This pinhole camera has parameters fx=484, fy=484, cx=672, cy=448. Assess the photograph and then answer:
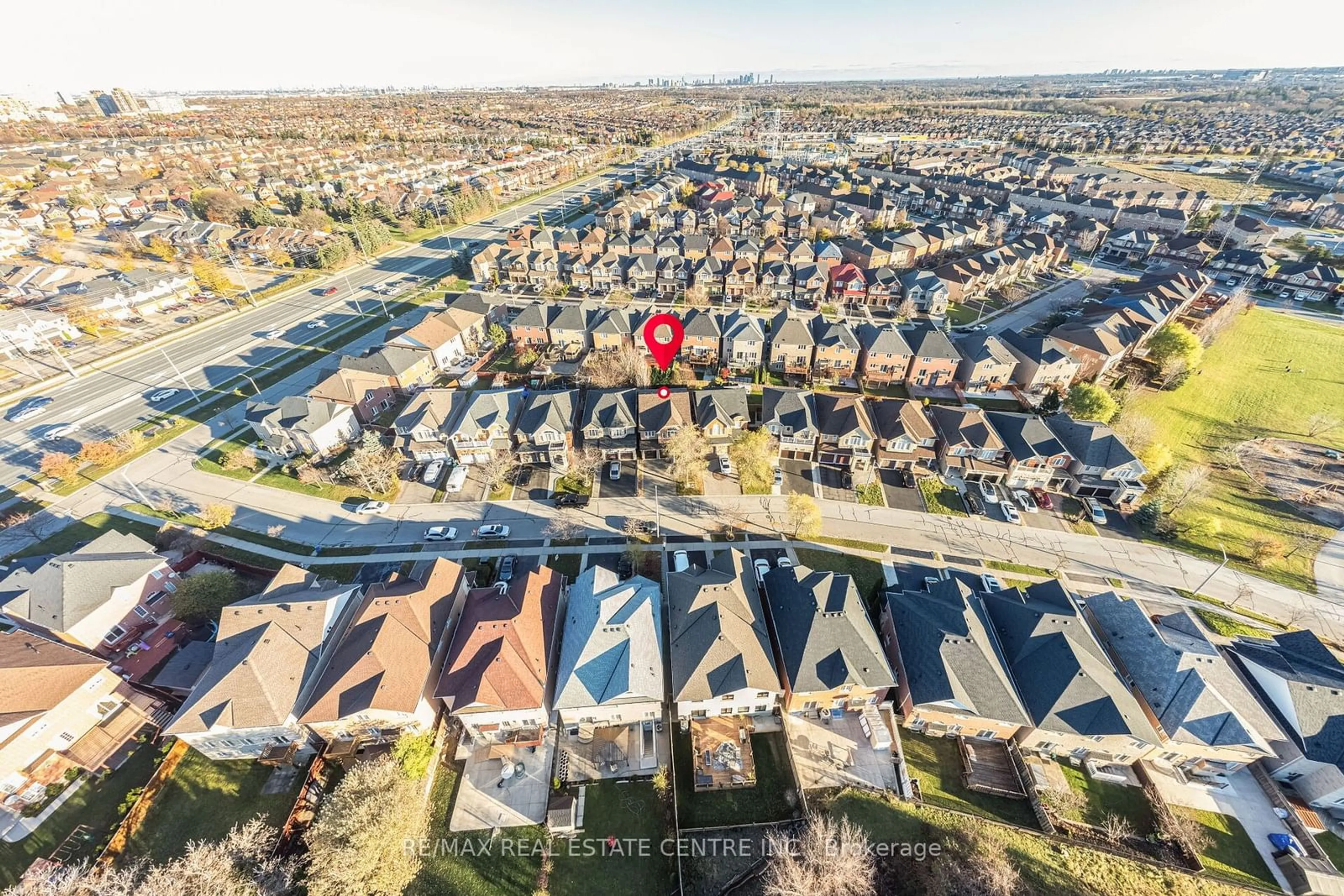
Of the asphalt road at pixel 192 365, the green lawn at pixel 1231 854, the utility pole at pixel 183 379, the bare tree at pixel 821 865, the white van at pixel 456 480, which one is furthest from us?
the utility pole at pixel 183 379

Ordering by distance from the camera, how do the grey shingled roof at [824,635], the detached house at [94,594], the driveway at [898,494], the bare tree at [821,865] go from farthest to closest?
the driveway at [898,494]
the detached house at [94,594]
the grey shingled roof at [824,635]
the bare tree at [821,865]

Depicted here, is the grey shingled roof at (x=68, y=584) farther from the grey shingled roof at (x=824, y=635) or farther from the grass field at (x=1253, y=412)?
the grass field at (x=1253, y=412)

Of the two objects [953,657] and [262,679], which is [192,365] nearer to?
[262,679]

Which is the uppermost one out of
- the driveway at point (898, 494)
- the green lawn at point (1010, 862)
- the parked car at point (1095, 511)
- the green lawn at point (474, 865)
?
the driveway at point (898, 494)

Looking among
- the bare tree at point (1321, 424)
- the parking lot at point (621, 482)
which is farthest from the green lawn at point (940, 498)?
the bare tree at point (1321, 424)

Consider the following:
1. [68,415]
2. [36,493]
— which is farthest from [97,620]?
[68,415]

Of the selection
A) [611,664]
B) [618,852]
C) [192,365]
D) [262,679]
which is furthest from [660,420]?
[192,365]
